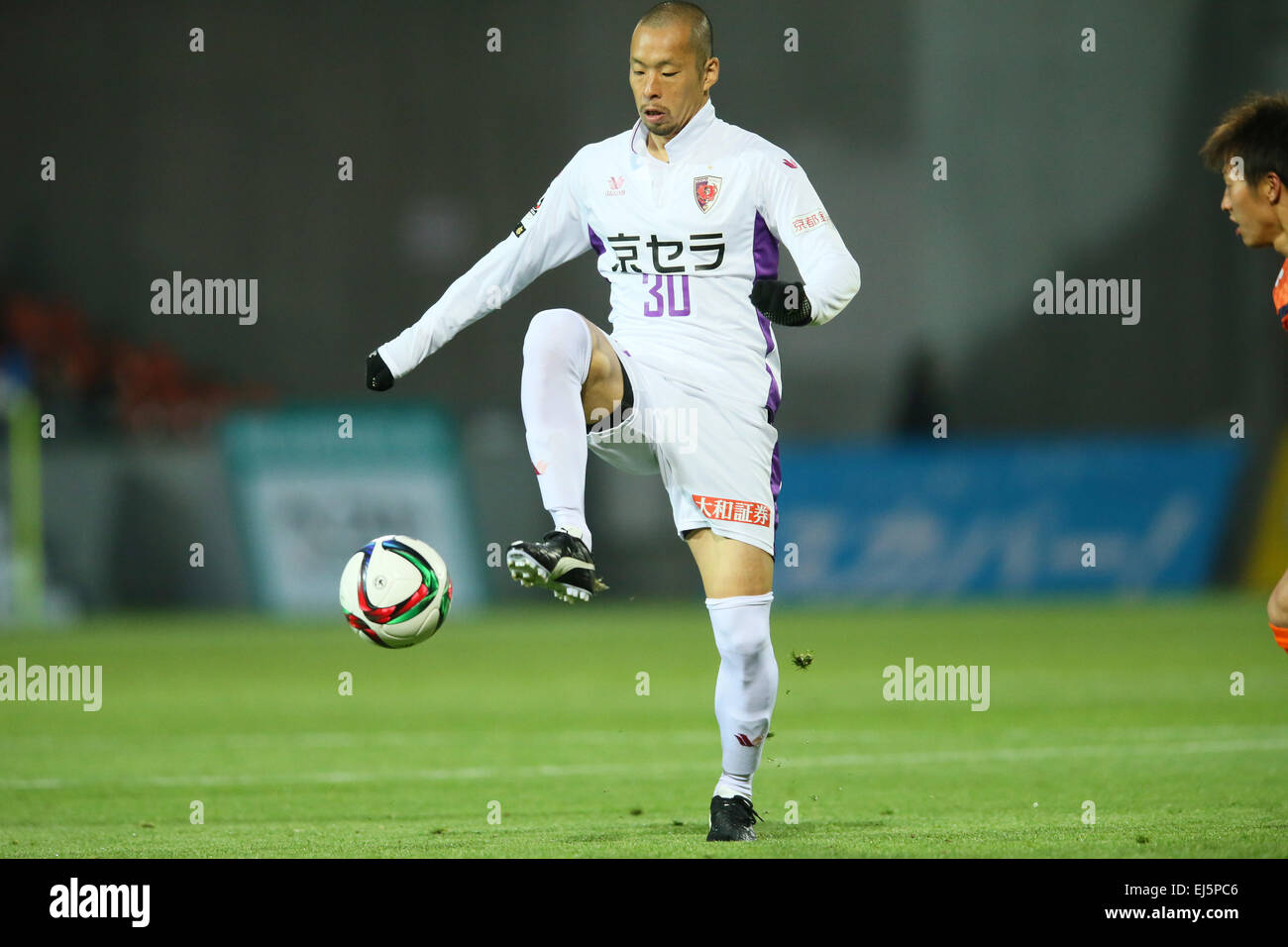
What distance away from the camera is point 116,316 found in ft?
78.2

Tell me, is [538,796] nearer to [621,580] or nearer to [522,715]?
[522,715]

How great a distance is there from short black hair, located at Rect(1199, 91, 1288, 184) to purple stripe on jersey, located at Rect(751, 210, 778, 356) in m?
1.50

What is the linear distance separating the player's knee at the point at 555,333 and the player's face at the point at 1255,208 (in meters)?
2.15

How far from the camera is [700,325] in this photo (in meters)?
5.98

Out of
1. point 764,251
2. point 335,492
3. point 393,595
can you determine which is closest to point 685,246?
point 764,251

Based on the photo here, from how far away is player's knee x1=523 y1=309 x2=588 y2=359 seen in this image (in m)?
5.49

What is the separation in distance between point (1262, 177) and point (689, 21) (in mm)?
1939

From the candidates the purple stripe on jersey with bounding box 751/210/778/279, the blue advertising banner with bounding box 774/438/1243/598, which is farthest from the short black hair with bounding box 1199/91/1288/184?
the blue advertising banner with bounding box 774/438/1243/598

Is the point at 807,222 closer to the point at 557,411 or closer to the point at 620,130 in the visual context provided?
the point at 557,411

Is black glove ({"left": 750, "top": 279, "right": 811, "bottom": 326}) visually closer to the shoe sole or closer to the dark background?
the shoe sole

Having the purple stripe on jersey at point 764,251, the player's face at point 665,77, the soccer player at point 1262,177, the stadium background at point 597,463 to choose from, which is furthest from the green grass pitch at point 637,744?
the player's face at point 665,77

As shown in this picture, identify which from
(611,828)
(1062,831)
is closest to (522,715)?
(611,828)

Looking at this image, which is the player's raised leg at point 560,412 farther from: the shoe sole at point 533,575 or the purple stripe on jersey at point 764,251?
the purple stripe on jersey at point 764,251

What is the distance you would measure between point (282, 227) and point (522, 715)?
49.2 feet
